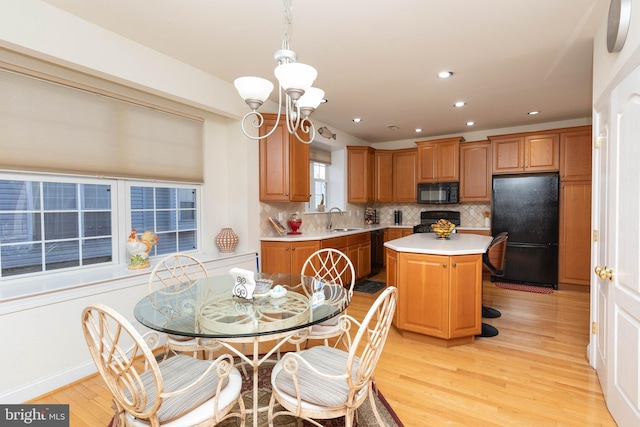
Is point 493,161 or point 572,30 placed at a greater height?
point 572,30

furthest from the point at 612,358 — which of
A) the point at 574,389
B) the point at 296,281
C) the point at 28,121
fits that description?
the point at 28,121

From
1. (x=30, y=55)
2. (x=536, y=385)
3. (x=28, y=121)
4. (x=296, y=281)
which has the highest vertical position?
(x=30, y=55)

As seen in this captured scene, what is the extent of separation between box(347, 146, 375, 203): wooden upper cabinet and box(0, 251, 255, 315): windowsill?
3.92 meters

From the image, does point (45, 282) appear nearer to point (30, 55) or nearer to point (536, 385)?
point (30, 55)

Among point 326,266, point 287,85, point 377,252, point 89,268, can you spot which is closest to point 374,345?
point 287,85

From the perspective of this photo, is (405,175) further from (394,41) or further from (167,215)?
(167,215)

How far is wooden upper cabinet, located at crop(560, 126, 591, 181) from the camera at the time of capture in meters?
4.45

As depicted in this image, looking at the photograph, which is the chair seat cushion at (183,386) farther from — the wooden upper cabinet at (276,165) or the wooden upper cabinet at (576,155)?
the wooden upper cabinet at (576,155)

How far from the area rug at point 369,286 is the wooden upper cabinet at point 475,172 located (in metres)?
2.17

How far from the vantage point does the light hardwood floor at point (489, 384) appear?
6.24 ft

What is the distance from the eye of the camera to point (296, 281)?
7.79ft

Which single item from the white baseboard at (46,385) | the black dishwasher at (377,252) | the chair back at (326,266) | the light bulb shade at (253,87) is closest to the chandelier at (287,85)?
the light bulb shade at (253,87)

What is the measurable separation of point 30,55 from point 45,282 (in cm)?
158

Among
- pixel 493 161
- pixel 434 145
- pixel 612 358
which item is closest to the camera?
pixel 612 358
